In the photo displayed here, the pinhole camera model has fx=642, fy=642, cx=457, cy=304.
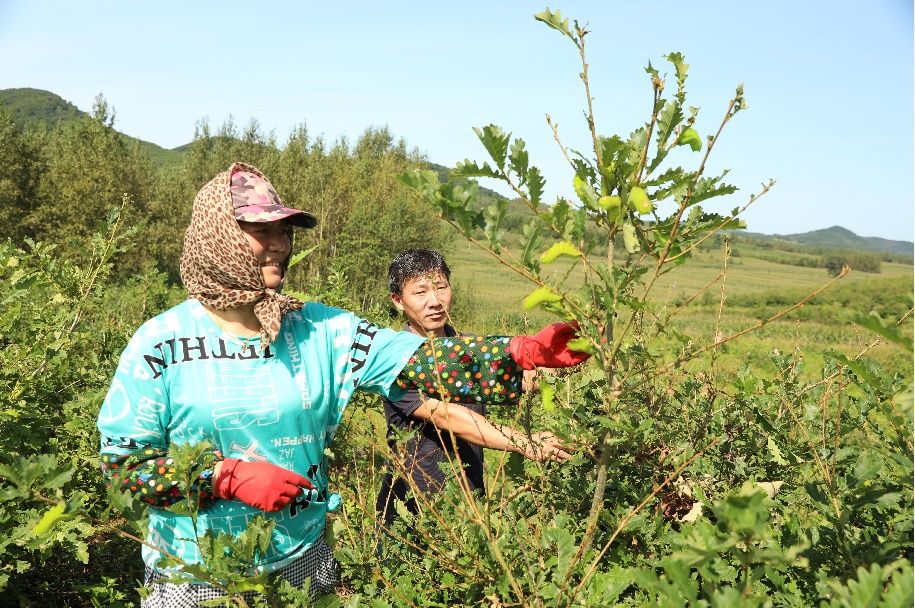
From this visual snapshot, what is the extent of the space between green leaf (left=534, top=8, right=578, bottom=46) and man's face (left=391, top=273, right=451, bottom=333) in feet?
5.94

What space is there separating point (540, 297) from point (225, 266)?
1.03 metres

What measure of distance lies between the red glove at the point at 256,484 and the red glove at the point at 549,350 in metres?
0.71

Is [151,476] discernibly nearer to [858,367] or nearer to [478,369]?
[478,369]

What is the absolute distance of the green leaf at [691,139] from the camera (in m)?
1.26

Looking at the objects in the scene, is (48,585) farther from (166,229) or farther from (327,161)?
(166,229)

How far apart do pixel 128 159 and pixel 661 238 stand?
25.8 metres

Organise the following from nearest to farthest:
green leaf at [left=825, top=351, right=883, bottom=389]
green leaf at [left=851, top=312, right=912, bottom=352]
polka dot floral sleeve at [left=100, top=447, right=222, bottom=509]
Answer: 1. green leaf at [left=851, top=312, right=912, bottom=352]
2. green leaf at [left=825, top=351, right=883, bottom=389]
3. polka dot floral sleeve at [left=100, top=447, right=222, bottom=509]

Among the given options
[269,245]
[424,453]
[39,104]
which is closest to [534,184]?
[269,245]

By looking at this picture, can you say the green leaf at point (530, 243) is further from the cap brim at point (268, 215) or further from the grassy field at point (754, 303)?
the cap brim at point (268, 215)

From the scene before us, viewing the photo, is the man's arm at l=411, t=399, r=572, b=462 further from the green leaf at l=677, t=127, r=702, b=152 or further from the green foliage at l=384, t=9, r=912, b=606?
the green leaf at l=677, t=127, r=702, b=152

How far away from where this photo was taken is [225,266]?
72.3 inches

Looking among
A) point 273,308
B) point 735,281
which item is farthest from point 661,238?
point 735,281

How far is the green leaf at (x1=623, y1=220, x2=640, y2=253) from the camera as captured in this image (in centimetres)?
124

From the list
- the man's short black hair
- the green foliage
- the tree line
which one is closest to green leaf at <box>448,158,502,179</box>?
the green foliage
